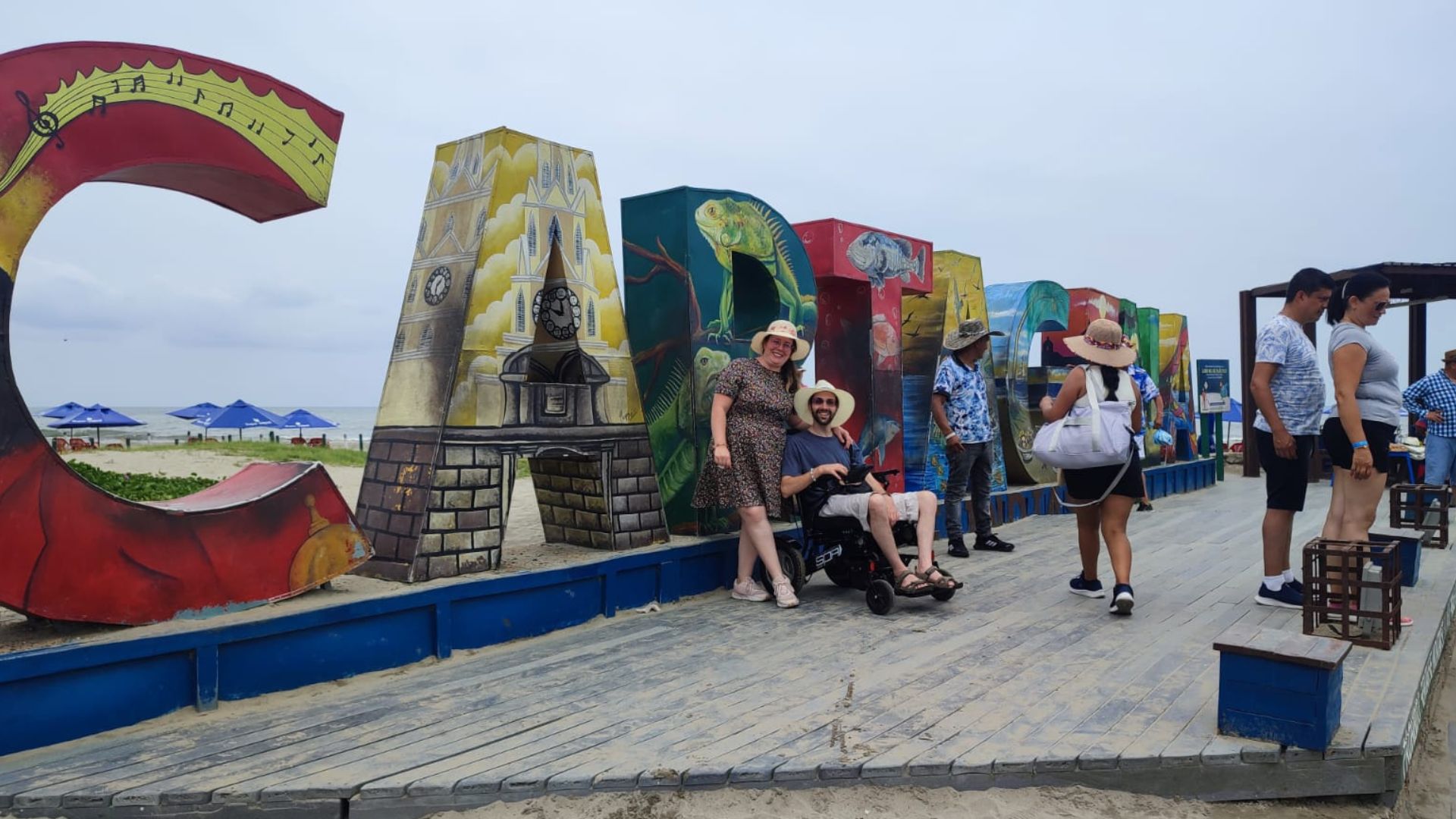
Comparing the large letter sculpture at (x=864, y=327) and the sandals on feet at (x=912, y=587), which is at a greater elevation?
the large letter sculpture at (x=864, y=327)

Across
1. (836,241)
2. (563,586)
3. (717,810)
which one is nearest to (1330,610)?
(717,810)

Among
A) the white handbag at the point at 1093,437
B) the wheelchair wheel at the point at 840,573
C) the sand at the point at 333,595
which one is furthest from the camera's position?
the wheelchair wheel at the point at 840,573

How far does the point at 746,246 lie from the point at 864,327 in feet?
5.58

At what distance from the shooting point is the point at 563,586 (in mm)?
5246

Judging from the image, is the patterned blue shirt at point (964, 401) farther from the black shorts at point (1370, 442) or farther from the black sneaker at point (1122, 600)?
the black shorts at point (1370, 442)

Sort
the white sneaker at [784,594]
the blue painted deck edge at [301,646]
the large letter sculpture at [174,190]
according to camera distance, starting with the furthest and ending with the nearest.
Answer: the white sneaker at [784,594]
the large letter sculpture at [174,190]
the blue painted deck edge at [301,646]

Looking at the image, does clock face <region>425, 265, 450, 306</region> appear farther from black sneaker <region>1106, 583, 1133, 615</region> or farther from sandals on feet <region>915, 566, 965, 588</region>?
black sneaker <region>1106, 583, 1133, 615</region>

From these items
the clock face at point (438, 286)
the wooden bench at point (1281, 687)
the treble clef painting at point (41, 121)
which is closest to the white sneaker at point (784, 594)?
the clock face at point (438, 286)

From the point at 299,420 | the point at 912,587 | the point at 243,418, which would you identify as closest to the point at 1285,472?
the point at 912,587

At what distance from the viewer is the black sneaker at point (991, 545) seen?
7.57 m

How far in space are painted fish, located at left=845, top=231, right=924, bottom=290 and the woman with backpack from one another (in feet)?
9.73

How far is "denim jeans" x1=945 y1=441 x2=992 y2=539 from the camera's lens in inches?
293

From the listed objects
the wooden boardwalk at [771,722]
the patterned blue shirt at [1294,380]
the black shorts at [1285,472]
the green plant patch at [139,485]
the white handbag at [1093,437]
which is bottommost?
the wooden boardwalk at [771,722]

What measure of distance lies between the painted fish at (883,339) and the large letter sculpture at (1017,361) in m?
2.28
